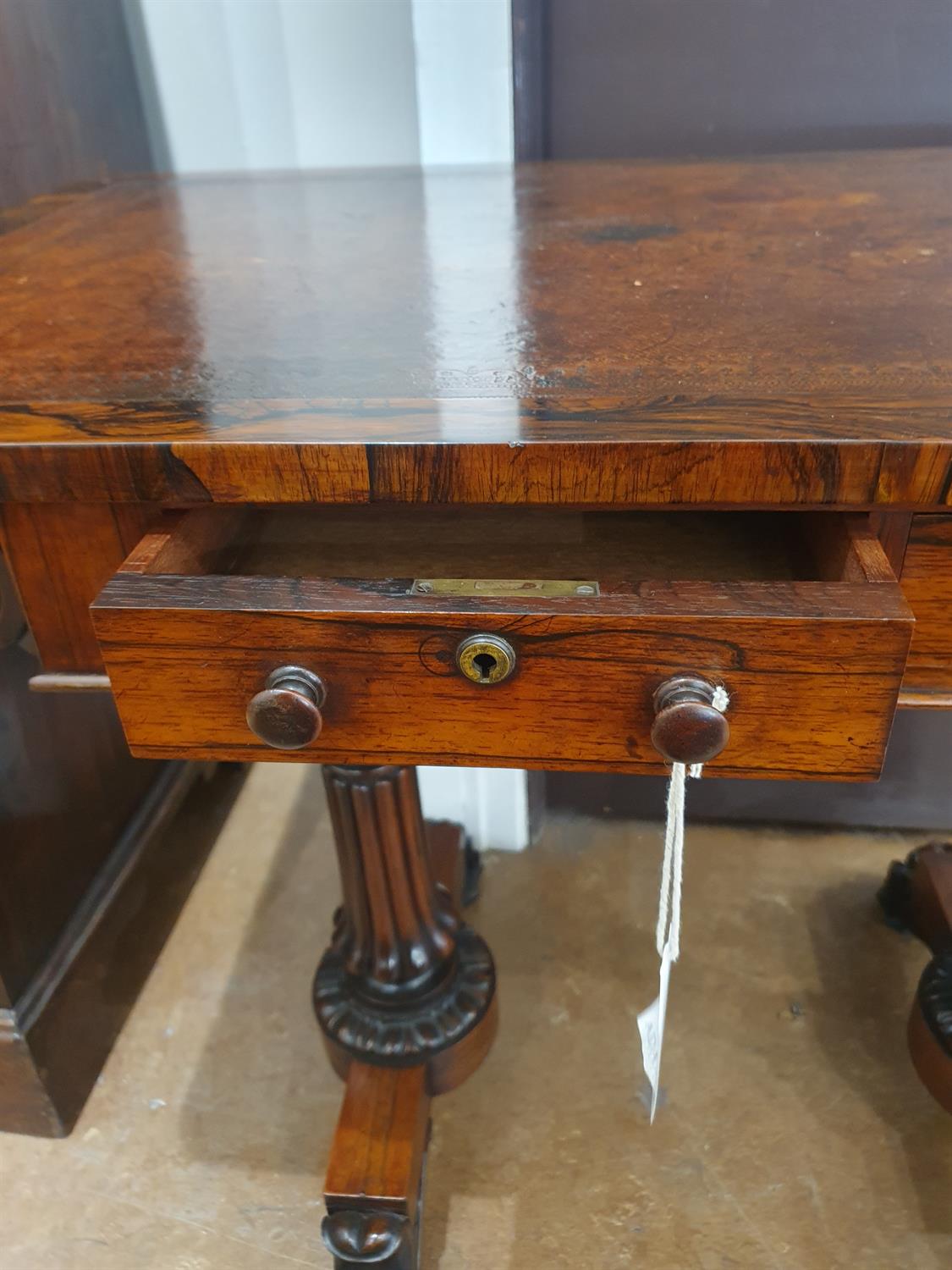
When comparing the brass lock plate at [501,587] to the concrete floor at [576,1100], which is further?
the concrete floor at [576,1100]

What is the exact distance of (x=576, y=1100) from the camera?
0.87 m

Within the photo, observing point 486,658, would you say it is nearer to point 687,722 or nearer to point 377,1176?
point 687,722

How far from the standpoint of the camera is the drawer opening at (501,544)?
51cm

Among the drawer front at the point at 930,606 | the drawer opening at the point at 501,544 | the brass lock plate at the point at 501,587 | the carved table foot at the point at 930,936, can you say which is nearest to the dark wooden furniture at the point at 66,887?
the drawer opening at the point at 501,544

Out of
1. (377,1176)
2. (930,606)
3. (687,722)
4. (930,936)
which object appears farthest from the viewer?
(930,936)

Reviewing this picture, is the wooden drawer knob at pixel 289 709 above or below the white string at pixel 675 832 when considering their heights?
above

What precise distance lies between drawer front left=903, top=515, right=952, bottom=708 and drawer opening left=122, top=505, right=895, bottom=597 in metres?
0.04

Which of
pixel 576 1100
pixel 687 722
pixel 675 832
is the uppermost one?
pixel 687 722

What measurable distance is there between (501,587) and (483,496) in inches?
1.8

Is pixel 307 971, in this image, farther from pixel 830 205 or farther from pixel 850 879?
pixel 830 205

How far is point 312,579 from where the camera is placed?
441 millimetres

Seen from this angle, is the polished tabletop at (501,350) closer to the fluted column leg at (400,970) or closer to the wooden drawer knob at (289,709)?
the wooden drawer knob at (289,709)

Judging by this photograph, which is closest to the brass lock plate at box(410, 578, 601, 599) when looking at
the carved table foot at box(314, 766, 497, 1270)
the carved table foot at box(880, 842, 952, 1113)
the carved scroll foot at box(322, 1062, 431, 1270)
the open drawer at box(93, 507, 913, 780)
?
the open drawer at box(93, 507, 913, 780)

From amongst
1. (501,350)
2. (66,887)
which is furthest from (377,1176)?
(501,350)
